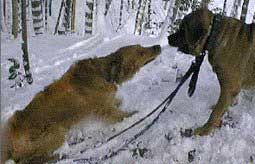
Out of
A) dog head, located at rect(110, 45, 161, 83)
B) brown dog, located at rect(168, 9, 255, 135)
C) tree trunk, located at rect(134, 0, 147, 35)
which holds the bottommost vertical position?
tree trunk, located at rect(134, 0, 147, 35)

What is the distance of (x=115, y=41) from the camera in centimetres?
1055

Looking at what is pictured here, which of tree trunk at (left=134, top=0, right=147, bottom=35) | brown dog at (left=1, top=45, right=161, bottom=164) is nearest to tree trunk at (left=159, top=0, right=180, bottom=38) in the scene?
tree trunk at (left=134, top=0, right=147, bottom=35)

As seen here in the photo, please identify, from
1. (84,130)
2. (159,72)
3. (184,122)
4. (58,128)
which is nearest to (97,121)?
(84,130)

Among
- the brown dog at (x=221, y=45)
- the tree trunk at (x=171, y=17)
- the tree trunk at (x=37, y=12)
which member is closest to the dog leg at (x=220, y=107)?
the brown dog at (x=221, y=45)

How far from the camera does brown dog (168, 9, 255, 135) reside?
4.81m

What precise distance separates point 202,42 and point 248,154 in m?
1.32

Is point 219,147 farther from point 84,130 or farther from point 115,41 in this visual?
point 115,41

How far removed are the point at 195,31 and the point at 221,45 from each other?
32 cm

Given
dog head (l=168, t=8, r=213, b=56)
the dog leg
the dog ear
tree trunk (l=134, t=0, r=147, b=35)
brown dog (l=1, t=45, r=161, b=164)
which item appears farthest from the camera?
tree trunk (l=134, t=0, r=147, b=35)

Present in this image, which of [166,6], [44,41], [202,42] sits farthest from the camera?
[166,6]

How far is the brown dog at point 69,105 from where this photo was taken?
14.7 feet

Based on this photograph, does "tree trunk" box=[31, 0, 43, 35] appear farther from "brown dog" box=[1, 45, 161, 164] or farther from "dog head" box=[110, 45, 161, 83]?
"brown dog" box=[1, 45, 161, 164]

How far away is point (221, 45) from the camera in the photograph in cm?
486

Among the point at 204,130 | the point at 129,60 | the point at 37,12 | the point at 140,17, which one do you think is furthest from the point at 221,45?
the point at 140,17
